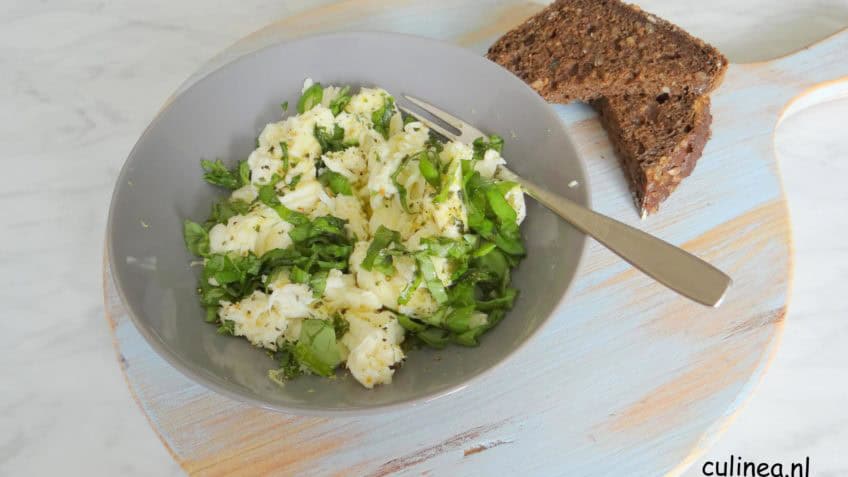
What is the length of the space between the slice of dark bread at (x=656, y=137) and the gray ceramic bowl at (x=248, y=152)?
15.5 inches

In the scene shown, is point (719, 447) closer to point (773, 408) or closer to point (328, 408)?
point (773, 408)

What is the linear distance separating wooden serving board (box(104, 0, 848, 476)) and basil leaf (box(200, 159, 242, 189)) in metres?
0.40

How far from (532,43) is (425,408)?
1202mm

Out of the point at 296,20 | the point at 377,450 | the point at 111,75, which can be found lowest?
the point at 377,450

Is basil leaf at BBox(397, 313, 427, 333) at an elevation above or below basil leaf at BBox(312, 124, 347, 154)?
below

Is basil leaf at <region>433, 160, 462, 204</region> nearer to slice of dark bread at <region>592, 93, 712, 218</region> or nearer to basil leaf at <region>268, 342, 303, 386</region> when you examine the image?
basil leaf at <region>268, 342, 303, 386</region>

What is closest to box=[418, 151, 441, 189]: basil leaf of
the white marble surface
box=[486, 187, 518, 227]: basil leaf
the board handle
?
box=[486, 187, 518, 227]: basil leaf

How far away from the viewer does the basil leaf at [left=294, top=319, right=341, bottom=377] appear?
Answer: 141 centimetres

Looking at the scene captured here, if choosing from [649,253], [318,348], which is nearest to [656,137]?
[649,253]

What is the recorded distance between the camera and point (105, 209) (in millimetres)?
2287

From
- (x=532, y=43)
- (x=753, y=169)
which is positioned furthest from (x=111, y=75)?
(x=753, y=169)

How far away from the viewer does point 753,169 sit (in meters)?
1.96

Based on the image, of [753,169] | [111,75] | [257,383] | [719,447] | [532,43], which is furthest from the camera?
[111,75]

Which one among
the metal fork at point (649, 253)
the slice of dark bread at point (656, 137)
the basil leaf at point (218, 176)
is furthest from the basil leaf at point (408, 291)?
the slice of dark bread at point (656, 137)
